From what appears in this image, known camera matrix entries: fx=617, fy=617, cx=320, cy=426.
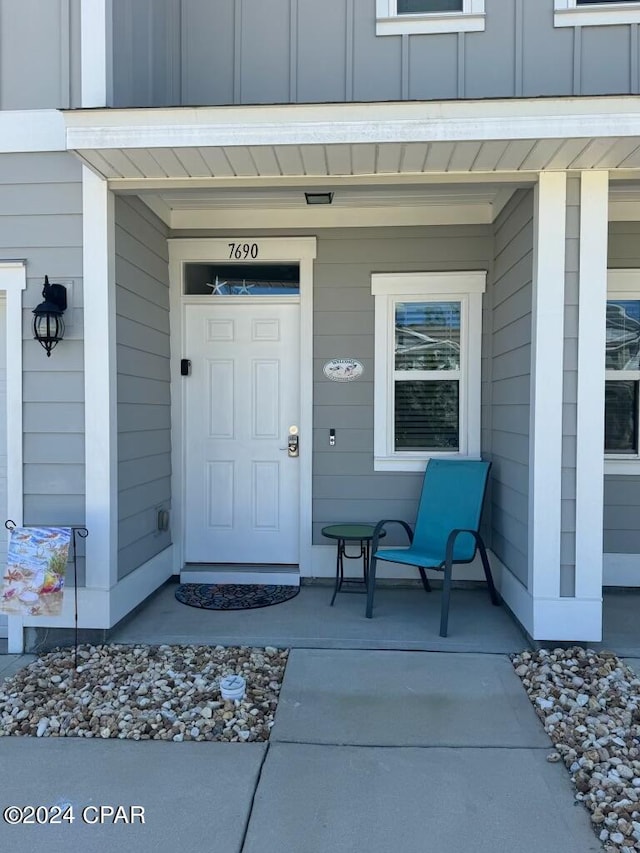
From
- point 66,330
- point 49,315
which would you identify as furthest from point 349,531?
point 49,315

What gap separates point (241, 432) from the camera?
14.5 feet

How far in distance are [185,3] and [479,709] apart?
4.14 m

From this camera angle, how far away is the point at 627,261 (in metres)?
4.12

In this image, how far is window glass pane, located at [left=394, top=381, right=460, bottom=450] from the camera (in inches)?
168

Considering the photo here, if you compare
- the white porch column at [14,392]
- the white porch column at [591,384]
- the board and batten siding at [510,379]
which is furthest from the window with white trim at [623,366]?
the white porch column at [14,392]

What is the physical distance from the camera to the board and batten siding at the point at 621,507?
4.12 meters

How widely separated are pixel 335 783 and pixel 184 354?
9.86 ft

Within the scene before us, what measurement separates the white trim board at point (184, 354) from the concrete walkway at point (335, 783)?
1725 mm

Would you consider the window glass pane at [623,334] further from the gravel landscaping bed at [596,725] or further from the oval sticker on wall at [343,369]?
the gravel landscaping bed at [596,725]

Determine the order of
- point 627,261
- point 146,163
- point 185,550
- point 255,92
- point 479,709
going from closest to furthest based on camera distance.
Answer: point 479,709
point 146,163
point 255,92
point 627,261
point 185,550

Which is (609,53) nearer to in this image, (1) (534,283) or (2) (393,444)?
(1) (534,283)

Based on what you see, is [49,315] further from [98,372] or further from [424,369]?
[424,369]

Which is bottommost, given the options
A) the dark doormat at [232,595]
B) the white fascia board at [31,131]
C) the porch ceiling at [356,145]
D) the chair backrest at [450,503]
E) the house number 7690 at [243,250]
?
the dark doormat at [232,595]

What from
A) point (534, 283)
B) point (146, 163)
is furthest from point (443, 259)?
point (146, 163)
